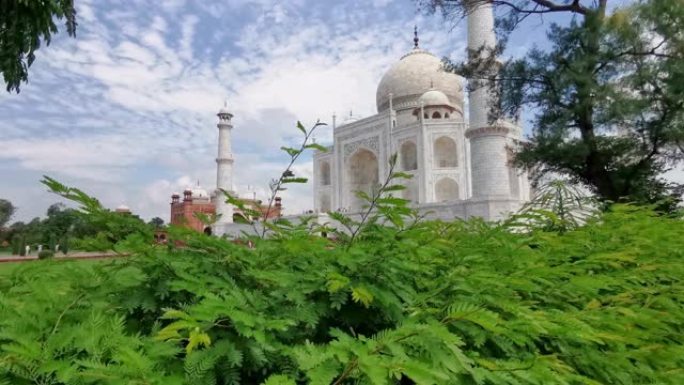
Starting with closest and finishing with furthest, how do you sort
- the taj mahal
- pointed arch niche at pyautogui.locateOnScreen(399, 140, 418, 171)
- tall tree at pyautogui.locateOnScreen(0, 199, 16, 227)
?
1. the taj mahal
2. pointed arch niche at pyautogui.locateOnScreen(399, 140, 418, 171)
3. tall tree at pyautogui.locateOnScreen(0, 199, 16, 227)

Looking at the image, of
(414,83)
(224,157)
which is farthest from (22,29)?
(414,83)

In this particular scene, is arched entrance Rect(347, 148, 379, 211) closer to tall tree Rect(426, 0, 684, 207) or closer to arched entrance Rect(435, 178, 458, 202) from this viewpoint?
arched entrance Rect(435, 178, 458, 202)

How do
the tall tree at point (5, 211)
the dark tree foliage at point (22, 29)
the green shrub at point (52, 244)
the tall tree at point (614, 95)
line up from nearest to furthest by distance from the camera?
the green shrub at point (52, 244) → the dark tree foliage at point (22, 29) → the tall tree at point (614, 95) → the tall tree at point (5, 211)

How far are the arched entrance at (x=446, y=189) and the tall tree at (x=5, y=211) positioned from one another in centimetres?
3007

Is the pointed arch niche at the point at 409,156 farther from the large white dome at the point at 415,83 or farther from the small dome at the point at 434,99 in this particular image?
the large white dome at the point at 415,83

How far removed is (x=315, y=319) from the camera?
90cm

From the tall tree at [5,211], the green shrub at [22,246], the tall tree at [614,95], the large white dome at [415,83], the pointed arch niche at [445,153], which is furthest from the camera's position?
the tall tree at [5,211]

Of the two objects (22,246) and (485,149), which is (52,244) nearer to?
(485,149)

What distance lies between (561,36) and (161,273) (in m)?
8.71

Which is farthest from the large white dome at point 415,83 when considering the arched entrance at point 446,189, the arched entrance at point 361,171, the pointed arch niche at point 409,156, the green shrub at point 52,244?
the green shrub at point 52,244

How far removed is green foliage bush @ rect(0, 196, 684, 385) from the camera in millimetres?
735

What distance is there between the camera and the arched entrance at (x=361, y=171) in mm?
26156

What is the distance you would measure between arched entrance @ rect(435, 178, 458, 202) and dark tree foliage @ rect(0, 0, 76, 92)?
805 inches

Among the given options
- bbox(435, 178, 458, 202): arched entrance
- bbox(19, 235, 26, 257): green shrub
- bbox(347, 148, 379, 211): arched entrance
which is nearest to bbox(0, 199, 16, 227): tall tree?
bbox(19, 235, 26, 257): green shrub
